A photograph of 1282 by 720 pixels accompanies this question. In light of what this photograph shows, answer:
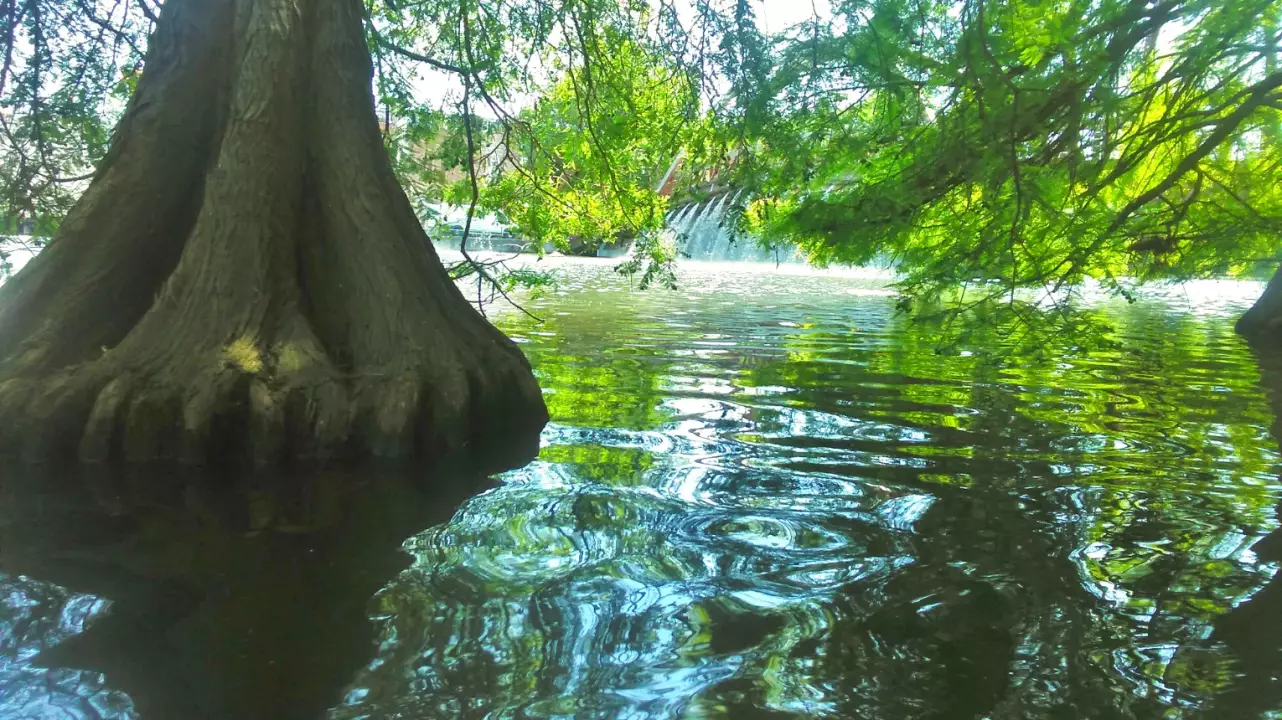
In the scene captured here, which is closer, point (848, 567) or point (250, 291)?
point (848, 567)

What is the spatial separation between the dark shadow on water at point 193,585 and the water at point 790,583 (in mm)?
16

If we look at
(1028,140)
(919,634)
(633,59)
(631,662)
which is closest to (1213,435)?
(1028,140)

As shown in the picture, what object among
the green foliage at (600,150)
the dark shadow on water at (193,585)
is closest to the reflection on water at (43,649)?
the dark shadow on water at (193,585)

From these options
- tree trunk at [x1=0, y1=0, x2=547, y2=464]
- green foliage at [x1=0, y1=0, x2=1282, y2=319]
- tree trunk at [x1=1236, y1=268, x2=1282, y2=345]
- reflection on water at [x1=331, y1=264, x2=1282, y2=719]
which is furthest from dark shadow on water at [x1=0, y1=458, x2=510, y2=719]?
tree trunk at [x1=1236, y1=268, x2=1282, y2=345]

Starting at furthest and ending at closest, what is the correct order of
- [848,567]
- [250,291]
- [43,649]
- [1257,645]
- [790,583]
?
[250,291], [848,567], [790,583], [1257,645], [43,649]

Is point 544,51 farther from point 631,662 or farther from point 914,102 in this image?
point 631,662

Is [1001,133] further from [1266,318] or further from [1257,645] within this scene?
[1266,318]

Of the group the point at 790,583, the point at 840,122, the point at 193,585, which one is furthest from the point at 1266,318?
the point at 193,585

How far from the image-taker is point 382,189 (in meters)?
4.76

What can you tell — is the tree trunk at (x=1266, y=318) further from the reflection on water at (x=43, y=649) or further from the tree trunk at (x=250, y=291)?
the reflection on water at (x=43, y=649)

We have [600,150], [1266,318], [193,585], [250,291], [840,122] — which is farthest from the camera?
[1266,318]

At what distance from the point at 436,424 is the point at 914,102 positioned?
4762 mm

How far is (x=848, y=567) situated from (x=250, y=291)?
3.31 meters

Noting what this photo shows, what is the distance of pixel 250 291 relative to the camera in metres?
4.21
